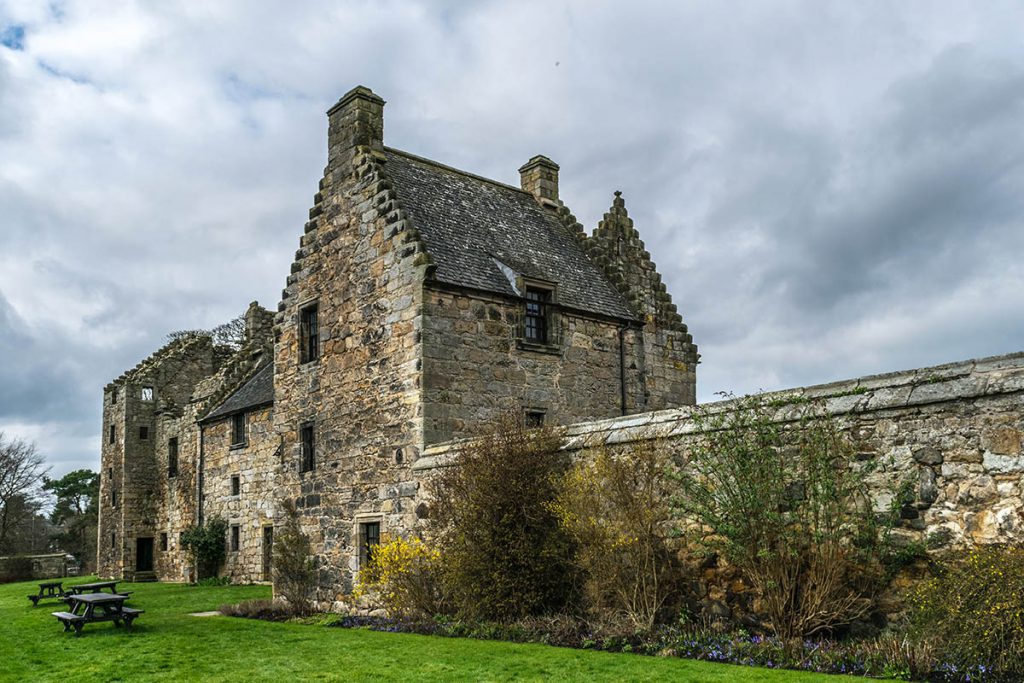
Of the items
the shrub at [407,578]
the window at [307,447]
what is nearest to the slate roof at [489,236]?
the window at [307,447]

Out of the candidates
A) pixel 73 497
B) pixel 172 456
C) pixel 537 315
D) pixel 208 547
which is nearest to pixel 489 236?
pixel 537 315

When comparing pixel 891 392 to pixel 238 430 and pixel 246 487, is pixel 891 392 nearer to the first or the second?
pixel 246 487

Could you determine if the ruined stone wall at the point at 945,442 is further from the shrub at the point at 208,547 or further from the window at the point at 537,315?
the shrub at the point at 208,547

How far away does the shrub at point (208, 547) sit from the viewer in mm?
32250

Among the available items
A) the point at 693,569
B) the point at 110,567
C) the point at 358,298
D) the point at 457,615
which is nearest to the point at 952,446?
the point at 693,569

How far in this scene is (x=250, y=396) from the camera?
Result: 32469mm

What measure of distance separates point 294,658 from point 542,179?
55.8 feet

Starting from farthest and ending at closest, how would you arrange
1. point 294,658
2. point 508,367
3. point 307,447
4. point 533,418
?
point 307,447 → point 533,418 → point 508,367 → point 294,658

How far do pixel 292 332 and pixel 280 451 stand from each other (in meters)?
2.86

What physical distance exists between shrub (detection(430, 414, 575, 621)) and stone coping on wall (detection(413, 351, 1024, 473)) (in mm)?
1354

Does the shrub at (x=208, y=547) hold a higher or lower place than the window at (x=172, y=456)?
lower

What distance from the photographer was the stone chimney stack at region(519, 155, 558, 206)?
2586cm

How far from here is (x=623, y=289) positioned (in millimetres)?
22906

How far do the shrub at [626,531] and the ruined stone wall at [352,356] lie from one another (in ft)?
16.7
